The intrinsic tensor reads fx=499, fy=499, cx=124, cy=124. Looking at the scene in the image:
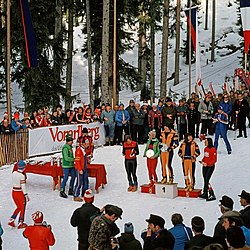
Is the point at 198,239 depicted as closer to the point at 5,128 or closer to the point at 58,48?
the point at 5,128

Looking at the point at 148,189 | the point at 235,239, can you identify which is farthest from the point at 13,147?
the point at 235,239

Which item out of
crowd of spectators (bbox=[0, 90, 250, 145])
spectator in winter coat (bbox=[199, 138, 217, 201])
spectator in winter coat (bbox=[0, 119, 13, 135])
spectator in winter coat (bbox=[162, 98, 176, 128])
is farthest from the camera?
crowd of spectators (bbox=[0, 90, 250, 145])

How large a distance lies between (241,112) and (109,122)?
5.18 m

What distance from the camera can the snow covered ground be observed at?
10.8 metres

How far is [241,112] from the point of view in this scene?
19.5 m

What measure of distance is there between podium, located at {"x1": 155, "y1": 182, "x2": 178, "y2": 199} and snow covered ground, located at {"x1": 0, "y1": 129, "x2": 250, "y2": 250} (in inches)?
6.0

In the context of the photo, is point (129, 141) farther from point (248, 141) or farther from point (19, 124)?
point (248, 141)

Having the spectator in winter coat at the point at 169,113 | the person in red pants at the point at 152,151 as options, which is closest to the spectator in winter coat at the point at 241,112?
the spectator in winter coat at the point at 169,113

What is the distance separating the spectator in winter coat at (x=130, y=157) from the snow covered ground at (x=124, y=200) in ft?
0.93

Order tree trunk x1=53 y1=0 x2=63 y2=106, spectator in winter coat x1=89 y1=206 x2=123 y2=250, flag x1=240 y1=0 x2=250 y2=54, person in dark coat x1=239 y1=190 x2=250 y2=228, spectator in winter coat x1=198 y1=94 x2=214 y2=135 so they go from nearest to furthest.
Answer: spectator in winter coat x1=89 y1=206 x2=123 y2=250, person in dark coat x1=239 y1=190 x2=250 y2=228, spectator in winter coat x1=198 y1=94 x2=214 y2=135, flag x1=240 y1=0 x2=250 y2=54, tree trunk x1=53 y1=0 x2=63 y2=106

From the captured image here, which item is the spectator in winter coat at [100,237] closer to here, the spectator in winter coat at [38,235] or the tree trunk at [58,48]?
the spectator in winter coat at [38,235]

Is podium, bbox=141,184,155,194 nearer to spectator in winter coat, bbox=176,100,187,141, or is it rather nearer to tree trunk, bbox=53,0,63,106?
spectator in winter coat, bbox=176,100,187,141

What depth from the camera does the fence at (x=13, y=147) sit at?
54.4 feet

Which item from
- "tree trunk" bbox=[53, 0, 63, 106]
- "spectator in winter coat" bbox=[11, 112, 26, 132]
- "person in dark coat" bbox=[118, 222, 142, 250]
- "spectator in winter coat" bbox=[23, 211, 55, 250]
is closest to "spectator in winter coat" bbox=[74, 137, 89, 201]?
"spectator in winter coat" bbox=[11, 112, 26, 132]
